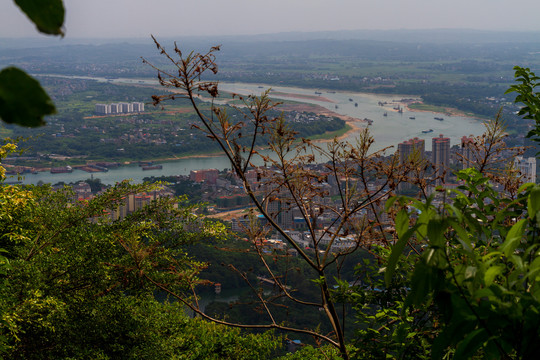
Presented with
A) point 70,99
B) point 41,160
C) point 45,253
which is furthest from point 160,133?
point 45,253

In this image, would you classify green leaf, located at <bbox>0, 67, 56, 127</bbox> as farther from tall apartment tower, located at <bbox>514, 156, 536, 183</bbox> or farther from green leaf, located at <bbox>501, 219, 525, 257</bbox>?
tall apartment tower, located at <bbox>514, 156, 536, 183</bbox>

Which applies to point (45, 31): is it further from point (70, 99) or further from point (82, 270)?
point (70, 99)

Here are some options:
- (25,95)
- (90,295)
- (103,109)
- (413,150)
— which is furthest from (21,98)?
(103,109)

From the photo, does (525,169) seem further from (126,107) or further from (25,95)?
(126,107)

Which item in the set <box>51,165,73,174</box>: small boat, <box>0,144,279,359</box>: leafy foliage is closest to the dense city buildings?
<box>51,165,73,174</box>: small boat

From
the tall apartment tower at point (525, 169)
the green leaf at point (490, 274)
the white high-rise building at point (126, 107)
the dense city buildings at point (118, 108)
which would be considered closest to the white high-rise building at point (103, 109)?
the dense city buildings at point (118, 108)

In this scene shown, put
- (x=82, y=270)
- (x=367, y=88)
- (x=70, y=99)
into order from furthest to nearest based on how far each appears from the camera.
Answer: (x=70, y=99)
(x=367, y=88)
(x=82, y=270)
